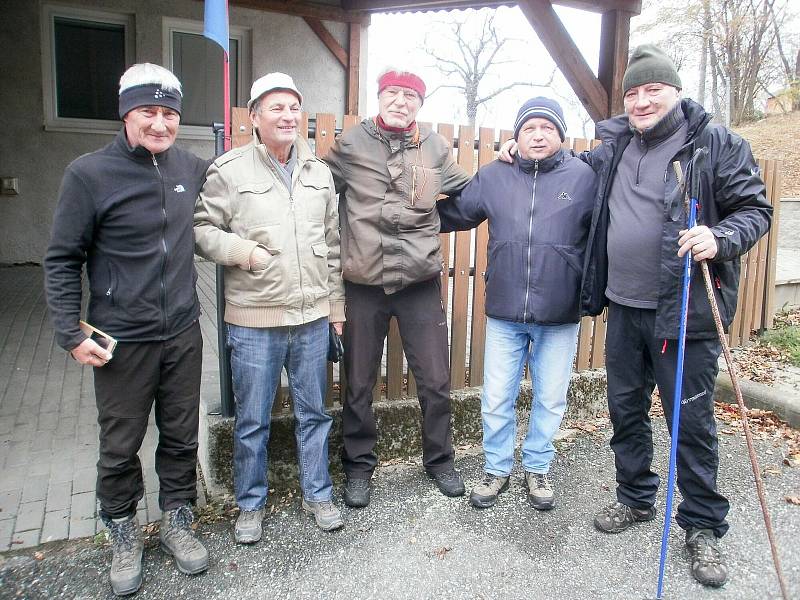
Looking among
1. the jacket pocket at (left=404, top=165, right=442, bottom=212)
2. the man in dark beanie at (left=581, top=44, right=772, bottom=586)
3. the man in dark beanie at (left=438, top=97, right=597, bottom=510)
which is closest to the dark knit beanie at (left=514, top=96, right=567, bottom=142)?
the man in dark beanie at (left=438, top=97, right=597, bottom=510)

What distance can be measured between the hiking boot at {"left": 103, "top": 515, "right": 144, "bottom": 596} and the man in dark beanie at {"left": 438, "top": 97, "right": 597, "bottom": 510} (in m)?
1.65

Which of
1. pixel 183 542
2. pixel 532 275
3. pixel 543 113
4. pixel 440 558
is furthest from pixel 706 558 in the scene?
pixel 183 542

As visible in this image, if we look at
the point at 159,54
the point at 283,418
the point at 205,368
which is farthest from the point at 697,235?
the point at 159,54

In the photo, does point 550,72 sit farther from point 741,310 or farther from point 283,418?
point 283,418

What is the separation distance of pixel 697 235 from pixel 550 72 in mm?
34375

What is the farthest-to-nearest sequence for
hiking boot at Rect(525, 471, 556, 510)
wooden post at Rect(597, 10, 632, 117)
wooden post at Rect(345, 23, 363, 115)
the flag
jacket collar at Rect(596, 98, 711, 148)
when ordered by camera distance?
1. wooden post at Rect(345, 23, 363, 115)
2. wooden post at Rect(597, 10, 632, 117)
3. hiking boot at Rect(525, 471, 556, 510)
4. the flag
5. jacket collar at Rect(596, 98, 711, 148)

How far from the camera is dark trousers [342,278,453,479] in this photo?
3.24 m

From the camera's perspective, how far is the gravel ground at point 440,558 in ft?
8.57

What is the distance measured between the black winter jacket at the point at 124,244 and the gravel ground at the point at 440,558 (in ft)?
3.51

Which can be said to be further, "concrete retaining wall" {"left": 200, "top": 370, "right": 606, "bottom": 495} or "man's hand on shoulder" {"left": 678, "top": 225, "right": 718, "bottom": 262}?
"concrete retaining wall" {"left": 200, "top": 370, "right": 606, "bottom": 495}

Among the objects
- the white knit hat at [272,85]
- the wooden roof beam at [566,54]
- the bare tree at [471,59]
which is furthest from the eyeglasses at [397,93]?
the bare tree at [471,59]

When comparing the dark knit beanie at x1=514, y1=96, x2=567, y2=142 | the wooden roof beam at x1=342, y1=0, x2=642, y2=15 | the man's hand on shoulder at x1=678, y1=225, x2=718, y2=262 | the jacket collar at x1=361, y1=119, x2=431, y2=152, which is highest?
the wooden roof beam at x1=342, y1=0, x2=642, y2=15

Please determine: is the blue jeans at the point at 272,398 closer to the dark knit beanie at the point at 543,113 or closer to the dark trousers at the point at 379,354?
the dark trousers at the point at 379,354

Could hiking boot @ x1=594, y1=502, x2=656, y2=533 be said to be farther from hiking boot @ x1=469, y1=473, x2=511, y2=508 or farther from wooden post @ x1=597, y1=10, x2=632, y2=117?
wooden post @ x1=597, y1=10, x2=632, y2=117
